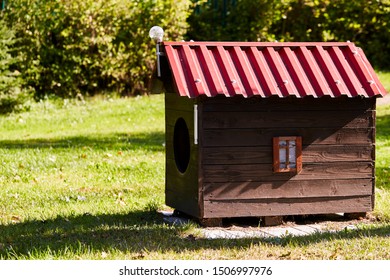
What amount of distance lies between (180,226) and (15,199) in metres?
2.21

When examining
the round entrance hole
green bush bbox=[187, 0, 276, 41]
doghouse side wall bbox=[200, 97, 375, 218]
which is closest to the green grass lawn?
doghouse side wall bbox=[200, 97, 375, 218]

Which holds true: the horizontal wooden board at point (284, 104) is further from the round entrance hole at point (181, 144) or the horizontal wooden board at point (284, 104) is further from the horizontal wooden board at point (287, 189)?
the round entrance hole at point (181, 144)

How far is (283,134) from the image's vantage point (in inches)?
295

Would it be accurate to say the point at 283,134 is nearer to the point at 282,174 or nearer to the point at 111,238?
the point at 282,174

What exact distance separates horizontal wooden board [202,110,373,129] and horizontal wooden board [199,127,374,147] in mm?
38

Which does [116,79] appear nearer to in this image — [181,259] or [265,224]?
[265,224]

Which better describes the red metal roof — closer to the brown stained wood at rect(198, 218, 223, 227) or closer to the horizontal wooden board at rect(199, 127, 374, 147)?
the horizontal wooden board at rect(199, 127, 374, 147)

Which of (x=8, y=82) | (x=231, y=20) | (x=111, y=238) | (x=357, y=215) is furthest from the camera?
(x=231, y=20)

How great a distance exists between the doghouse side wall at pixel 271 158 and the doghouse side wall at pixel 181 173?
15cm

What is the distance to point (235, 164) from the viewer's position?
289 inches

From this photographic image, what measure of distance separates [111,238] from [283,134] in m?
1.79

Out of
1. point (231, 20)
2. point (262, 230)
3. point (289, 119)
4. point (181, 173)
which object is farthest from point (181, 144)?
point (231, 20)

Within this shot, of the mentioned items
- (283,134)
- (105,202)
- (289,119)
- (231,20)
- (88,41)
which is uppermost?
(231,20)

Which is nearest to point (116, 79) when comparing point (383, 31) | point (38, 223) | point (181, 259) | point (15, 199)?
point (383, 31)
